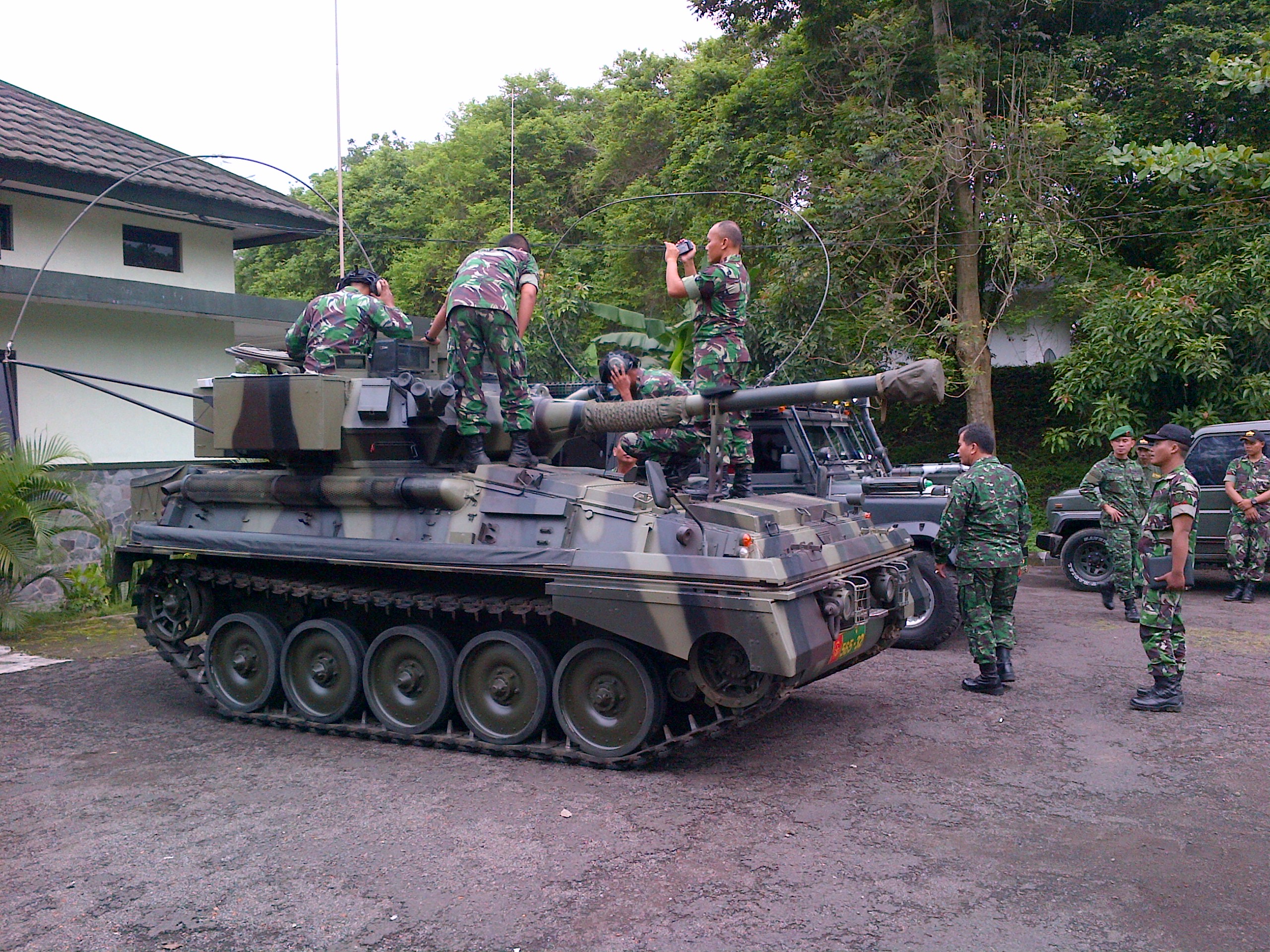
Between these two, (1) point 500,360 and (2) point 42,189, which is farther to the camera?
(2) point 42,189

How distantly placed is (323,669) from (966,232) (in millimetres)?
11574

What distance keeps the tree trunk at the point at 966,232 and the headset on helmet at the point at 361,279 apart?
30.6 ft

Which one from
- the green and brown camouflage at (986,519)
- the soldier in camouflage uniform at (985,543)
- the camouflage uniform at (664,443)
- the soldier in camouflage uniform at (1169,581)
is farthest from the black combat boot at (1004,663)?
the camouflage uniform at (664,443)

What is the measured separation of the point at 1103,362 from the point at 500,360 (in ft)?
35.2

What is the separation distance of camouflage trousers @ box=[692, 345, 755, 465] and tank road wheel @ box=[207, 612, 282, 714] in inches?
124

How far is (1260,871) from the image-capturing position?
14.8ft

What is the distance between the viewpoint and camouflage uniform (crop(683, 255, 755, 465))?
22.2ft

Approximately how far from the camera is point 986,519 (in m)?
7.52

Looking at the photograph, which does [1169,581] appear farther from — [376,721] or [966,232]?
[966,232]

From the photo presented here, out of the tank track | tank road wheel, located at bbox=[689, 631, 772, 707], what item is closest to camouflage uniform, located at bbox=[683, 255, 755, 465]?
tank road wheel, located at bbox=[689, 631, 772, 707]

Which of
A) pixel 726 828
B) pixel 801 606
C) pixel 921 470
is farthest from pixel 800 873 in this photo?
pixel 921 470

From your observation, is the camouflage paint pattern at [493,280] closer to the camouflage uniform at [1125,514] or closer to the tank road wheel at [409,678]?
the tank road wheel at [409,678]

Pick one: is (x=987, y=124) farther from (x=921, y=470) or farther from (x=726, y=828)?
(x=726, y=828)

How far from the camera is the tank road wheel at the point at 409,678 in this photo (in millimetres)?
6520
